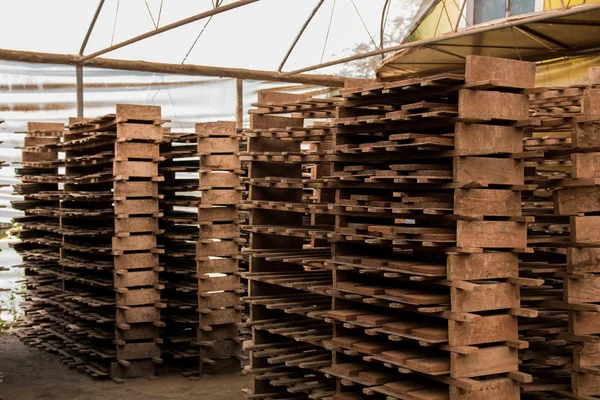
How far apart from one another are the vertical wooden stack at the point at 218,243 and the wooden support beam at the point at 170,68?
4.88m

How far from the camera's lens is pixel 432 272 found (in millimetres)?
6668

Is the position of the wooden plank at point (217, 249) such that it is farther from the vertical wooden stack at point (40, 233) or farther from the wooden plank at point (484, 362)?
the wooden plank at point (484, 362)

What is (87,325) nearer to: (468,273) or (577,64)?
(468,273)

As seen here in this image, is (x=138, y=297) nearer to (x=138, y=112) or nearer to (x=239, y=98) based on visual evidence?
(x=138, y=112)

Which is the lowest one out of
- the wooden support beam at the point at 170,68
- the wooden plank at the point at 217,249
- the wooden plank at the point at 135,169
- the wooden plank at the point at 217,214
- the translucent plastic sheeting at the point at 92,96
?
the wooden plank at the point at 217,249

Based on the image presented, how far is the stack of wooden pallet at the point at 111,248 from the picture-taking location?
1120cm

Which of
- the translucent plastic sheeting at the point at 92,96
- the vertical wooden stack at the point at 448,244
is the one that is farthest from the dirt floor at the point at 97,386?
the translucent plastic sheeting at the point at 92,96

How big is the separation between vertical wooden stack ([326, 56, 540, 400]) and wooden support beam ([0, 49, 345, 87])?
911 cm

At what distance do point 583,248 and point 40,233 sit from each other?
1039cm

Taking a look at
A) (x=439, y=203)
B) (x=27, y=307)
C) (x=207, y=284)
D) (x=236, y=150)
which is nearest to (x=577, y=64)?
(x=236, y=150)

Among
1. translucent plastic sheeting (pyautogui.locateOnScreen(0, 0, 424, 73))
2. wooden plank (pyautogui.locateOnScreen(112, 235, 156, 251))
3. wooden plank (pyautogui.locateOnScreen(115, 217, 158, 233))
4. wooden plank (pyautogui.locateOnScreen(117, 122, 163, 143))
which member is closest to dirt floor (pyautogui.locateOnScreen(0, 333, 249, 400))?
wooden plank (pyautogui.locateOnScreen(112, 235, 156, 251))

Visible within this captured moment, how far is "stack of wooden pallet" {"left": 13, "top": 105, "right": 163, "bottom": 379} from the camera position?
36.7 feet

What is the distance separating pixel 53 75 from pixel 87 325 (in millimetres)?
5389

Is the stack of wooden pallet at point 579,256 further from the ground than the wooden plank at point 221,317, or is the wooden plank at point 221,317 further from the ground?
the stack of wooden pallet at point 579,256
